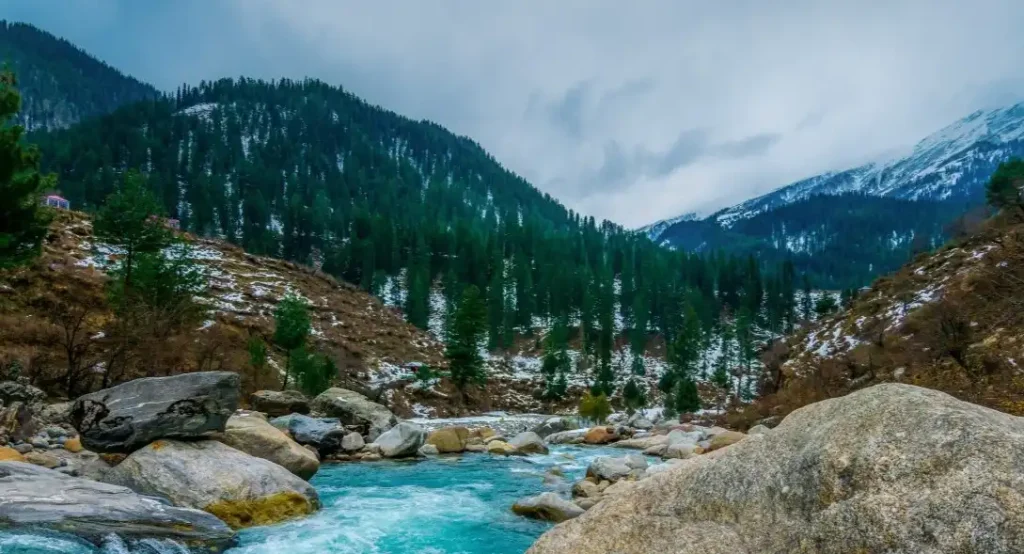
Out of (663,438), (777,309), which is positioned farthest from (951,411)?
(777,309)

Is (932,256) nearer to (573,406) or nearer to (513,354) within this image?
(573,406)

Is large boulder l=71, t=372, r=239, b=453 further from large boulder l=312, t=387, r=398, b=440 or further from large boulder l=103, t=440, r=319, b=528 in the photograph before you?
large boulder l=312, t=387, r=398, b=440

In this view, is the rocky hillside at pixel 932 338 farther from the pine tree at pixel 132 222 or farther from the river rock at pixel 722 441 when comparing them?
the pine tree at pixel 132 222

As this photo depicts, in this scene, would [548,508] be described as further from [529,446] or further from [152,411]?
[529,446]

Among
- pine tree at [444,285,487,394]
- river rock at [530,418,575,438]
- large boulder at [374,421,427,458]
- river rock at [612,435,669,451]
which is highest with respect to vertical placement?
pine tree at [444,285,487,394]

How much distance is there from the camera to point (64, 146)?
166 metres

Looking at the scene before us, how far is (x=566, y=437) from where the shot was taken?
3672 cm

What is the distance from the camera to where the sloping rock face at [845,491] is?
3922 mm

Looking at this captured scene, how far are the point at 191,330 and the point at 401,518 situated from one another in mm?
28162

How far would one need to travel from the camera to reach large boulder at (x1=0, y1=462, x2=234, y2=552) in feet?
27.3

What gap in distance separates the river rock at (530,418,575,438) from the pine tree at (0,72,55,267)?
28.9 meters

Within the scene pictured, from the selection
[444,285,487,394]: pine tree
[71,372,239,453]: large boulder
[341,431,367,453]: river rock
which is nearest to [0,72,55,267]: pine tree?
[71,372,239,453]: large boulder

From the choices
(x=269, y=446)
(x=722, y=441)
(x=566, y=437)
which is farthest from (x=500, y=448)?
(x=269, y=446)

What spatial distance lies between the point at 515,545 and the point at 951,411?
9.35m
